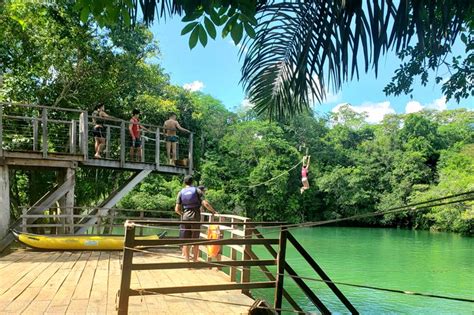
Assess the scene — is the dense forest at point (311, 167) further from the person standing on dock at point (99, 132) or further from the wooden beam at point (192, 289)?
the wooden beam at point (192, 289)

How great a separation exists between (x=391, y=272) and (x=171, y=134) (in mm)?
9945

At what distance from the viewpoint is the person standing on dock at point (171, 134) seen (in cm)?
1030

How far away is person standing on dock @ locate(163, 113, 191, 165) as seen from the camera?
10.3 metres

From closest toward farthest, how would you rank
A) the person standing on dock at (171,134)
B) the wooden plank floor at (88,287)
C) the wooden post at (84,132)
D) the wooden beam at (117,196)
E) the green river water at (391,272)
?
the wooden plank floor at (88,287), the wooden post at (84,132), the wooden beam at (117,196), the person standing on dock at (171,134), the green river water at (391,272)

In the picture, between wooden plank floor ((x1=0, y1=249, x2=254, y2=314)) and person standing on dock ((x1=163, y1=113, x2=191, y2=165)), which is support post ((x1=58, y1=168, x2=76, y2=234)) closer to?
wooden plank floor ((x1=0, y1=249, x2=254, y2=314))

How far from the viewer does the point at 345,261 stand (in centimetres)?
1823

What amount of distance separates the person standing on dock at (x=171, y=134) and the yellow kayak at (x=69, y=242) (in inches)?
103

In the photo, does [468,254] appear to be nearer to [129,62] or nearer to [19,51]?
[129,62]

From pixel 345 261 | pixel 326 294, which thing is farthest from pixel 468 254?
pixel 326 294

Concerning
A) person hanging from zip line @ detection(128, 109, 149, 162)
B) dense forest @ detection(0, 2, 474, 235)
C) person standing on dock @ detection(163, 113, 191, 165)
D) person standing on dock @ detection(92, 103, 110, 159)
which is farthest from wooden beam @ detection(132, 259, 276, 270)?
dense forest @ detection(0, 2, 474, 235)

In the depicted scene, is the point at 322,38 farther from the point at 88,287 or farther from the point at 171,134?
the point at 171,134

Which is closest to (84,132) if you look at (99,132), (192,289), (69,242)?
(99,132)

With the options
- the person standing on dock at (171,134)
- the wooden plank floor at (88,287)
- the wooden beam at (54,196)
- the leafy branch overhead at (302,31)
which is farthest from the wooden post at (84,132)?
the leafy branch overhead at (302,31)

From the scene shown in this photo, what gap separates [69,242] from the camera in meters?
8.71
